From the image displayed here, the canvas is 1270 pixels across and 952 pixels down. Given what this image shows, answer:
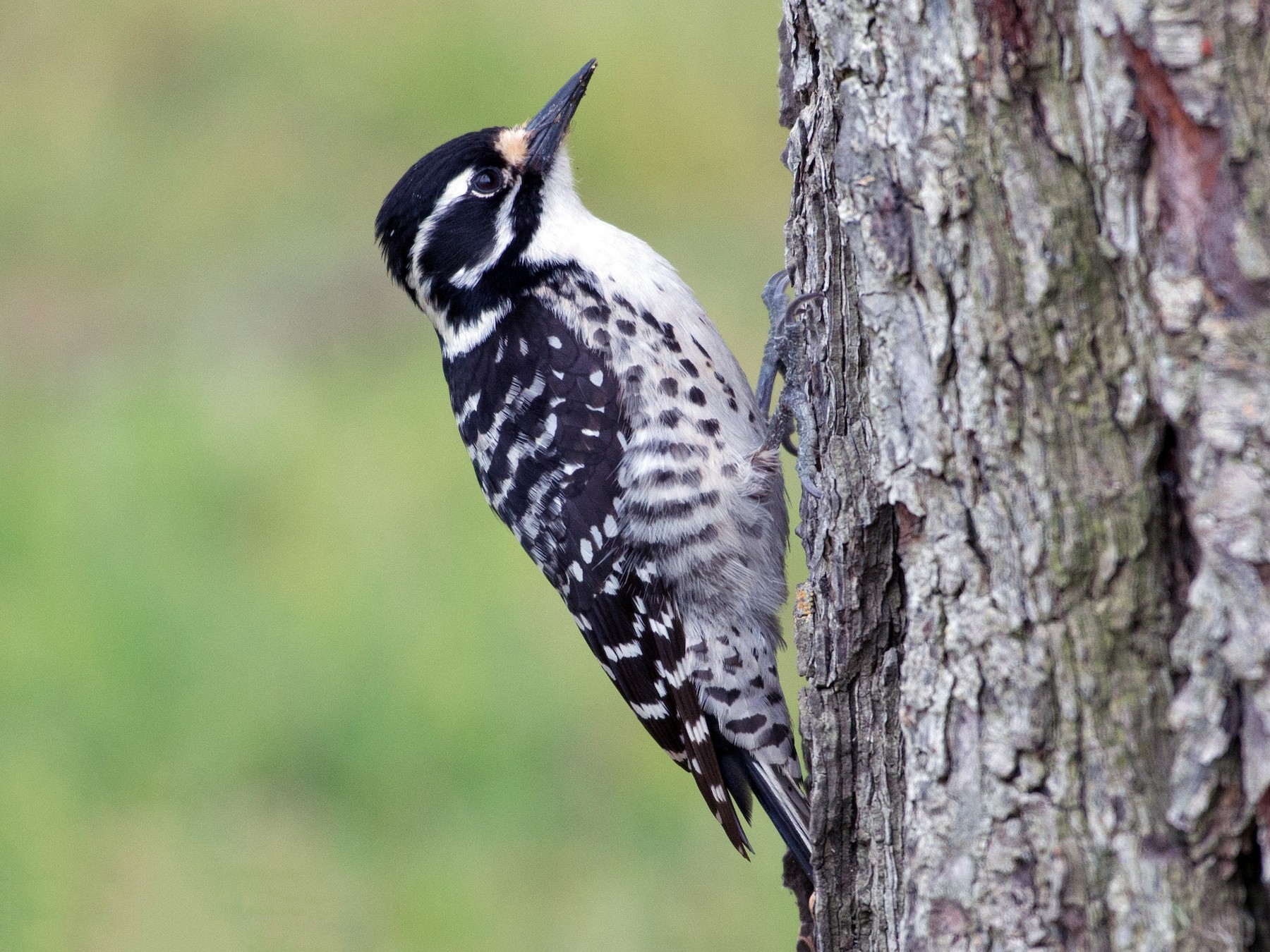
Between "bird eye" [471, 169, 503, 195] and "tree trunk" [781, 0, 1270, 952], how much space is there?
1.74 m

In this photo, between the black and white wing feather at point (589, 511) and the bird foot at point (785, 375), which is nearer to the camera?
the bird foot at point (785, 375)

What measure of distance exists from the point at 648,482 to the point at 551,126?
122cm

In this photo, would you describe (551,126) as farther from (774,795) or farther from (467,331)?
(774,795)

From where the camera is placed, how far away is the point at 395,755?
491 cm

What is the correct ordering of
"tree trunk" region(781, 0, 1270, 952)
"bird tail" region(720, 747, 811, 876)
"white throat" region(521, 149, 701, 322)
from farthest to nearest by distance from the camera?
"white throat" region(521, 149, 701, 322)
"bird tail" region(720, 747, 811, 876)
"tree trunk" region(781, 0, 1270, 952)

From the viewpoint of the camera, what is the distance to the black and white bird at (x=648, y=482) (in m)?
3.45

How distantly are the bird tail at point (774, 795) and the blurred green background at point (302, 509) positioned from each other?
1.09 metres

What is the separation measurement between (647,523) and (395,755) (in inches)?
75.8

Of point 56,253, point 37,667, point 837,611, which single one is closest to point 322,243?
point 56,253

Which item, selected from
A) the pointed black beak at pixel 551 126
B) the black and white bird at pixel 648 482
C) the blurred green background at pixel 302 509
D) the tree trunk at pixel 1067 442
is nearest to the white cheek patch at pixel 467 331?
the black and white bird at pixel 648 482

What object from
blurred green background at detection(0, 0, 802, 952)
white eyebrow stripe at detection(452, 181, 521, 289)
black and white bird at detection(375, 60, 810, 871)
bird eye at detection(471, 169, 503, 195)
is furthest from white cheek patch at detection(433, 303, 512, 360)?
blurred green background at detection(0, 0, 802, 952)

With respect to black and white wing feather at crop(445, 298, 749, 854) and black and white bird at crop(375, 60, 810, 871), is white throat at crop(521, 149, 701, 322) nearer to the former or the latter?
black and white bird at crop(375, 60, 810, 871)

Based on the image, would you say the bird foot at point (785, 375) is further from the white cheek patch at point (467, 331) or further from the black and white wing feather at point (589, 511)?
the white cheek patch at point (467, 331)

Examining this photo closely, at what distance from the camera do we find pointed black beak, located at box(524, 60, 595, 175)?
13.0 ft
